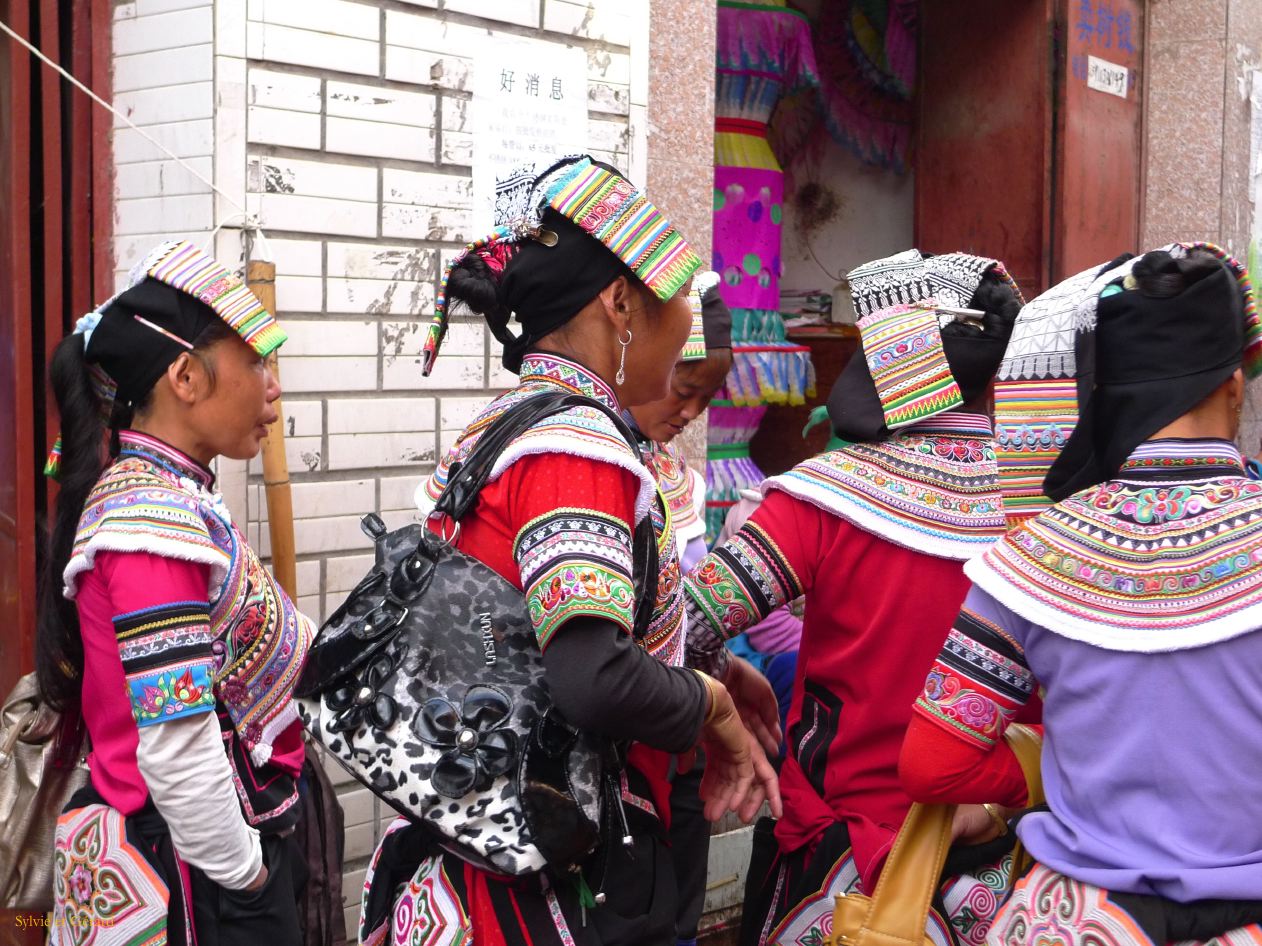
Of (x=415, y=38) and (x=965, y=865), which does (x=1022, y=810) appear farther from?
(x=415, y=38)

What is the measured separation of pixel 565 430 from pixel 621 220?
386 millimetres

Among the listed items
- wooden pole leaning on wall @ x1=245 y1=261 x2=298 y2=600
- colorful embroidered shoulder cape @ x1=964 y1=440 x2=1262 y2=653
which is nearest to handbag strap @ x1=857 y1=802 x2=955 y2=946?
colorful embroidered shoulder cape @ x1=964 y1=440 x2=1262 y2=653

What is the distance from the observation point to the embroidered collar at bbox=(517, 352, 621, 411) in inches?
86.5

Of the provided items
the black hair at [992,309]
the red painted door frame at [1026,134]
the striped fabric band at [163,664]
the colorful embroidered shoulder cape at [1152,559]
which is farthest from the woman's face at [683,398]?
the red painted door frame at [1026,134]

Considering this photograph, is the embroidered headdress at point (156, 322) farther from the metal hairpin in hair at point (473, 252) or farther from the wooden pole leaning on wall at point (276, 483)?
the wooden pole leaning on wall at point (276, 483)

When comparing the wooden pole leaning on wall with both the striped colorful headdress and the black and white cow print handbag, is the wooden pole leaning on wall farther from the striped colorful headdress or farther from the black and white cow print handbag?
the black and white cow print handbag

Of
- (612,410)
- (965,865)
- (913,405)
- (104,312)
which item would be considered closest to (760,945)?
(965,865)

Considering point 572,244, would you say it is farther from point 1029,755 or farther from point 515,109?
point 515,109

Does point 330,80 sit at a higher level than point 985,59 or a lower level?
lower

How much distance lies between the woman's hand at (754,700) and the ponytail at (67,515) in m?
1.31

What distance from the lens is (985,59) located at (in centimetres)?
638

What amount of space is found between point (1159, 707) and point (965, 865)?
0.71 metres

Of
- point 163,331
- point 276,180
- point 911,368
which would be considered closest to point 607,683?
point 911,368

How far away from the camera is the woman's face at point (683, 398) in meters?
3.69
